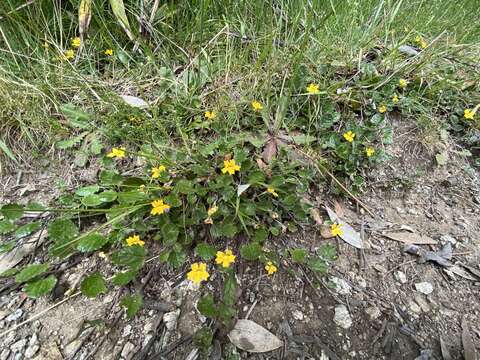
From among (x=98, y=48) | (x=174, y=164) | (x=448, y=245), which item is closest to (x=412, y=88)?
(x=448, y=245)

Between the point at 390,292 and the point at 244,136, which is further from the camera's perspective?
the point at 244,136

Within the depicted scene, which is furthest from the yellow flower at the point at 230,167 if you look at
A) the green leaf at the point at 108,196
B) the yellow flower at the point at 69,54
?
the yellow flower at the point at 69,54

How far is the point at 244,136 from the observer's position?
1617 mm

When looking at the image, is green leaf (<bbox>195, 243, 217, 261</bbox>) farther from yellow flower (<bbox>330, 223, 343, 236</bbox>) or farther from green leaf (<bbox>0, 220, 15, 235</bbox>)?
green leaf (<bbox>0, 220, 15, 235</bbox>)

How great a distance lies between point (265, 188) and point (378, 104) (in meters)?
0.87

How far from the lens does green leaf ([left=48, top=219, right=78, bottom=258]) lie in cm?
123

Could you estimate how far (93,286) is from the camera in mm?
1135

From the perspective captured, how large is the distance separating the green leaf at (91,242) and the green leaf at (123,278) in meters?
0.17

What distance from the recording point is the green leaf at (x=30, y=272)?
120cm

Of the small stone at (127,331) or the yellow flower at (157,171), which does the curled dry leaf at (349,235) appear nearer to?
the yellow flower at (157,171)

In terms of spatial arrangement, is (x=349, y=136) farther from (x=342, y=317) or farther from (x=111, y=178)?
(x=111, y=178)

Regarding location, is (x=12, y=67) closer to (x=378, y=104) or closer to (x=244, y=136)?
(x=244, y=136)

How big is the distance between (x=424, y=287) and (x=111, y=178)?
1424 mm

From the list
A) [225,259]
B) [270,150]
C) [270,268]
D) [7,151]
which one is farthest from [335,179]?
[7,151]
